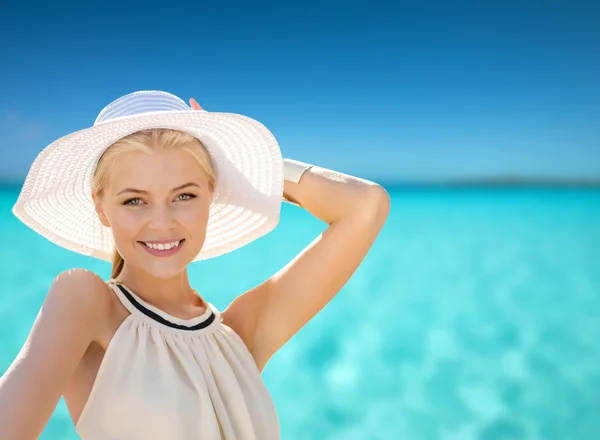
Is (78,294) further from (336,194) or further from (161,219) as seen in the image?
(336,194)

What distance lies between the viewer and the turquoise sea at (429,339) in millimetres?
6035

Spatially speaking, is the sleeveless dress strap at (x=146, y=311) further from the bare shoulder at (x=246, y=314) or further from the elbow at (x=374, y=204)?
the elbow at (x=374, y=204)

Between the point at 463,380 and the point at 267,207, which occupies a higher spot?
the point at 267,207

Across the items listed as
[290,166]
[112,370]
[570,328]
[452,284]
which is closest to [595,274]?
[452,284]

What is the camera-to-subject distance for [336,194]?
2.18 metres

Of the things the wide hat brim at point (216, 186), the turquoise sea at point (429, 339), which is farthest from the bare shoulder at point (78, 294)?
the turquoise sea at point (429, 339)

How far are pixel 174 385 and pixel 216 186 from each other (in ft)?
2.41

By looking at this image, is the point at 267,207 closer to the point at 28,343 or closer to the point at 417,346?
the point at 28,343

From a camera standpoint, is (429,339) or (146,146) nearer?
(146,146)

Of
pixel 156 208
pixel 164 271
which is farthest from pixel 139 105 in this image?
pixel 164 271

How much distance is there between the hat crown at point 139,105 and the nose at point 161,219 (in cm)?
26

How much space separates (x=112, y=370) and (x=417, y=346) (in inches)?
243

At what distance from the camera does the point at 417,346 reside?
7.48 meters

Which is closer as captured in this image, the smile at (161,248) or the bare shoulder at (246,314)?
the smile at (161,248)
